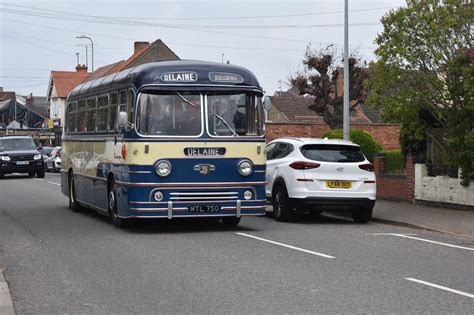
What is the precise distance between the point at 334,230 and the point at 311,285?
22.5 ft

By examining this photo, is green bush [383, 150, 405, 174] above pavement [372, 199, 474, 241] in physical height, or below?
above

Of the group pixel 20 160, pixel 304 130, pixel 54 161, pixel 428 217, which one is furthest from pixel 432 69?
pixel 54 161

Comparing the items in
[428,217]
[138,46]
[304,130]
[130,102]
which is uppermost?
[138,46]

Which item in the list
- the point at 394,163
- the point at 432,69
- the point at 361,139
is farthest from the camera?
the point at 361,139

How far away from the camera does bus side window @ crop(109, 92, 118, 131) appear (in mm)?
16844

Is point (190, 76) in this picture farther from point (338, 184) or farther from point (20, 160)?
point (20, 160)

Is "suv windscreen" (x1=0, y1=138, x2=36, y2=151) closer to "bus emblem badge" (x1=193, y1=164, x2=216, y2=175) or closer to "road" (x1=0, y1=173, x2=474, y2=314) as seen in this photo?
"road" (x1=0, y1=173, x2=474, y2=314)

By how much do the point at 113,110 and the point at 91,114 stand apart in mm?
2196

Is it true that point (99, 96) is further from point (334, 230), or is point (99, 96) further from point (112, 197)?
point (334, 230)

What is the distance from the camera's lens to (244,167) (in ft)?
51.6

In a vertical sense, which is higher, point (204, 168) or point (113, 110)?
point (113, 110)

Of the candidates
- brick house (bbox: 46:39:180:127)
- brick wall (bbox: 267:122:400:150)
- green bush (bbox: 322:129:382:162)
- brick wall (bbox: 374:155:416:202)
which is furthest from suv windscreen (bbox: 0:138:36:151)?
brick house (bbox: 46:39:180:127)

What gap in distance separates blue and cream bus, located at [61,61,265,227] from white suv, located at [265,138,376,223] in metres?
2.27

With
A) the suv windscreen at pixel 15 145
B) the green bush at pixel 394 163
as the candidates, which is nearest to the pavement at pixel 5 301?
the green bush at pixel 394 163
